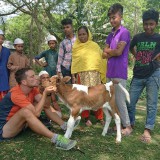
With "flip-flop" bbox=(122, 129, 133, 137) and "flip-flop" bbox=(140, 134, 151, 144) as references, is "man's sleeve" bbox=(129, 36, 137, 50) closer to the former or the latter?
"flip-flop" bbox=(122, 129, 133, 137)

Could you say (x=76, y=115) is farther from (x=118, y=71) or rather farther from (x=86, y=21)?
(x=86, y=21)

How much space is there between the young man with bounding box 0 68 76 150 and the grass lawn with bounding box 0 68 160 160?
18 centimetres

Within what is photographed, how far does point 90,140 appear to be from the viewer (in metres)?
4.95

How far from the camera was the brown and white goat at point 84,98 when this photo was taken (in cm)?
481

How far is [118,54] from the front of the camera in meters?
5.02

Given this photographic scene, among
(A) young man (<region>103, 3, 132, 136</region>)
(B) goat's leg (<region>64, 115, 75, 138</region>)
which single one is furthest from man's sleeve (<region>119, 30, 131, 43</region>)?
(B) goat's leg (<region>64, 115, 75, 138</region>)

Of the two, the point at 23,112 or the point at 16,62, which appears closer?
the point at 23,112

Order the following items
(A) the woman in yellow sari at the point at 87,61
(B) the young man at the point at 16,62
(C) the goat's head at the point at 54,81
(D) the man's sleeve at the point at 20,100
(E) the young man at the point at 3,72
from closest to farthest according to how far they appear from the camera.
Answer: (D) the man's sleeve at the point at 20,100 → (C) the goat's head at the point at 54,81 → (A) the woman in yellow sari at the point at 87,61 → (E) the young man at the point at 3,72 → (B) the young man at the point at 16,62

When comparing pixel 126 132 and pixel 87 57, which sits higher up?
pixel 87 57

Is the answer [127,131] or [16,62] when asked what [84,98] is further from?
[16,62]

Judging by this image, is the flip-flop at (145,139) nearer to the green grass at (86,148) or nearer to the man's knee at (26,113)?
the green grass at (86,148)

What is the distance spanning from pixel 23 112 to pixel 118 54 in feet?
6.61

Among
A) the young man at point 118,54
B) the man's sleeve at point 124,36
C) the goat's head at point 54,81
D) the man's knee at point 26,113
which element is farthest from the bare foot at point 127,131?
the man's knee at point 26,113

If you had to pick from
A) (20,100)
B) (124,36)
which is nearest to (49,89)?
(20,100)
